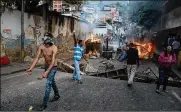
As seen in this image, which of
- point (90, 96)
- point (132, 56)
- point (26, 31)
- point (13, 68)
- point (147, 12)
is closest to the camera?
point (90, 96)

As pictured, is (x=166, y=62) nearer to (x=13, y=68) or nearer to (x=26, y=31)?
(x=13, y=68)

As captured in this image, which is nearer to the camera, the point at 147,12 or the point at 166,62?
the point at 166,62

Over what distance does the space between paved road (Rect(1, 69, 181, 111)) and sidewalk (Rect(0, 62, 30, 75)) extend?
5.57 feet

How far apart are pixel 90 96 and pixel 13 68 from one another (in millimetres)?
7106

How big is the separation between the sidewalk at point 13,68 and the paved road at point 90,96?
1.70 m

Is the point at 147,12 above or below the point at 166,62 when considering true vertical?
above

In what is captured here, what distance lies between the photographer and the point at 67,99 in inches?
369

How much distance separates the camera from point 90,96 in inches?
388

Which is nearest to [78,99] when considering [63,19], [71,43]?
[63,19]

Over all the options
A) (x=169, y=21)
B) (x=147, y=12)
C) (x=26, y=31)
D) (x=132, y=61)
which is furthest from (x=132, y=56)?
(x=147, y=12)

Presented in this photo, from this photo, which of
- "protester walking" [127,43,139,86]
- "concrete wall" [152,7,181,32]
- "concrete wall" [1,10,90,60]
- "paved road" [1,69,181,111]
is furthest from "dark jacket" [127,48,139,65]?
"concrete wall" [152,7,181,32]

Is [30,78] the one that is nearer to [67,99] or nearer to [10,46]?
[67,99]

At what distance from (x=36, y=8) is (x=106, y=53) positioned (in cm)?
702

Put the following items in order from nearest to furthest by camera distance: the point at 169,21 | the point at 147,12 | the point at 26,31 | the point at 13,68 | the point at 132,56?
1. the point at 132,56
2. the point at 13,68
3. the point at 26,31
4. the point at 169,21
5. the point at 147,12
